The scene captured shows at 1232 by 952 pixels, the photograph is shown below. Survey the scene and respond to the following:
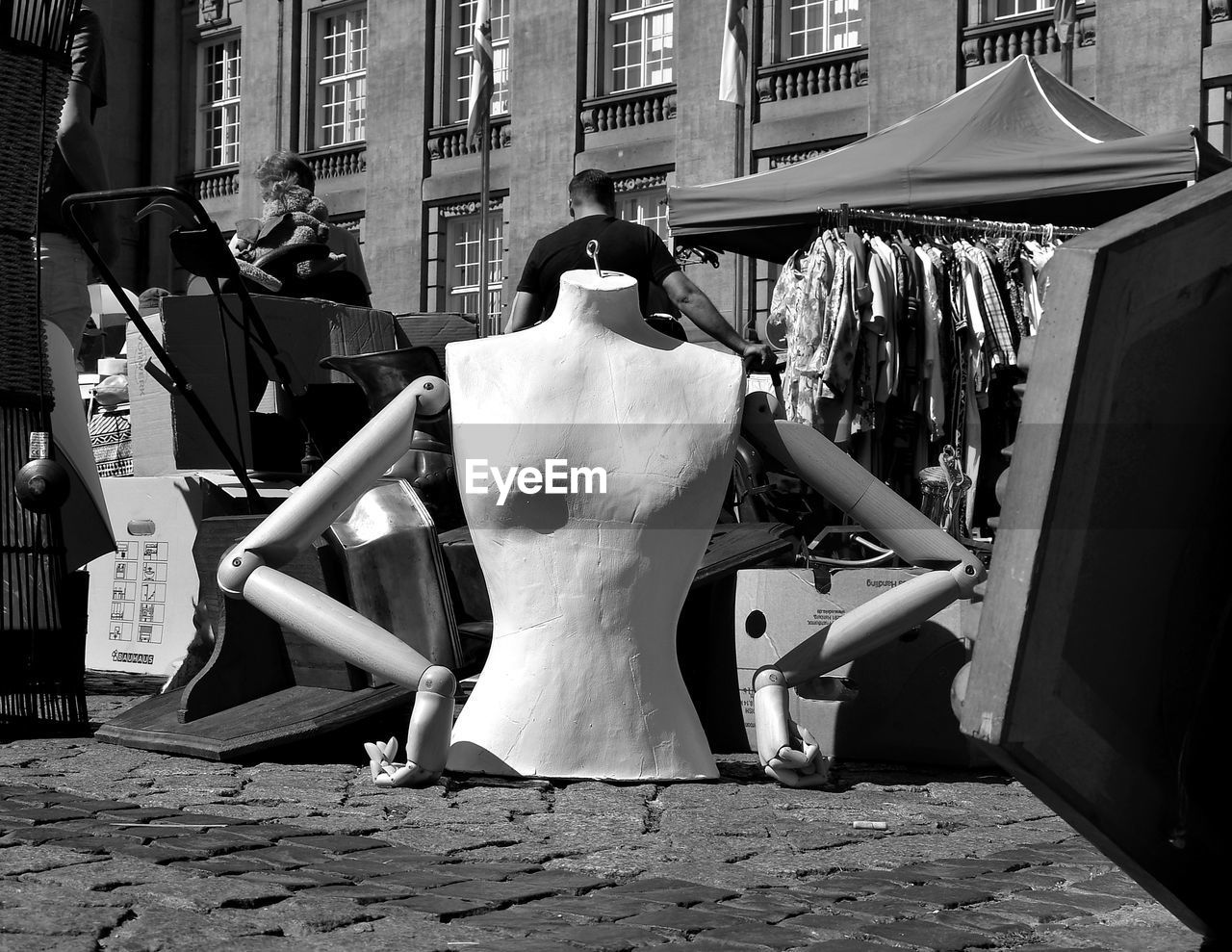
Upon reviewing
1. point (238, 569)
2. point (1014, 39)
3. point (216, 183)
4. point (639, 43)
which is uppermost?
point (639, 43)

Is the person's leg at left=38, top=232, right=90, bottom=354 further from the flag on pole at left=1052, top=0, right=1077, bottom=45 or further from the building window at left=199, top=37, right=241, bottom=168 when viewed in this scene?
the building window at left=199, top=37, right=241, bottom=168

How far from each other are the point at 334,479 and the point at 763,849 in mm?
1528

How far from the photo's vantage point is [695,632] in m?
5.32

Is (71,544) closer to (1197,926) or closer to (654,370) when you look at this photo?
(654,370)

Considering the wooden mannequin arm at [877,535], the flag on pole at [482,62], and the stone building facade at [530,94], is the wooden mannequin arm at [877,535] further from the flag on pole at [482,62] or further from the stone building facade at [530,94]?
the flag on pole at [482,62]

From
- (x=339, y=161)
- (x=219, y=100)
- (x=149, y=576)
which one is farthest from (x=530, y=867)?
(x=219, y=100)

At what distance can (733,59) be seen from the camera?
18.0 meters

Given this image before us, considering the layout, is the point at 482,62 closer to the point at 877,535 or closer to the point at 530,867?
the point at 877,535

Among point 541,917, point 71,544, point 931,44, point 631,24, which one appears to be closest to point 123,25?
point 631,24

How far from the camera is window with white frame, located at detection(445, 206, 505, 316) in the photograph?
25.2m

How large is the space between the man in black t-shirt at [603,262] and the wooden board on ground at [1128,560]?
428cm

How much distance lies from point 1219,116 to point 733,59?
193 inches

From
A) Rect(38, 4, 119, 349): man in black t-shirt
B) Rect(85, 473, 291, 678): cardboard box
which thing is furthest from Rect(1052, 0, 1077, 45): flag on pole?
Rect(38, 4, 119, 349): man in black t-shirt

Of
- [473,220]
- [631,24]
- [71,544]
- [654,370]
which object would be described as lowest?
[71,544]
